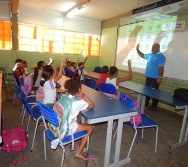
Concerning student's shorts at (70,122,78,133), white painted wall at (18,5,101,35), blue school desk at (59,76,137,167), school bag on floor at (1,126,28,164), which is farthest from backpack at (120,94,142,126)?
white painted wall at (18,5,101,35)

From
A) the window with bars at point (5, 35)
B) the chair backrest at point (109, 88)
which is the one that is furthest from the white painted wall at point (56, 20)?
the chair backrest at point (109, 88)

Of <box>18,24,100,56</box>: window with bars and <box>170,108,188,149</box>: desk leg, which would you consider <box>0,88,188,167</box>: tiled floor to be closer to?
<box>170,108,188,149</box>: desk leg

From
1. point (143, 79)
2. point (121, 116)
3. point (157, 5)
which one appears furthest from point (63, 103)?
point (143, 79)

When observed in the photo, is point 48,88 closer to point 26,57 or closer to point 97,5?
point 97,5

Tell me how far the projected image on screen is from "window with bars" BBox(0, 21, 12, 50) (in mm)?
3930

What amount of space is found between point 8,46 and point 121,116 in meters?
5.41

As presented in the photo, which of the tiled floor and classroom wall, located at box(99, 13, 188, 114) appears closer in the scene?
the tiled floor

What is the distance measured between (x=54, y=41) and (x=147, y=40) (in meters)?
3.52

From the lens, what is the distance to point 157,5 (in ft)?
10.6

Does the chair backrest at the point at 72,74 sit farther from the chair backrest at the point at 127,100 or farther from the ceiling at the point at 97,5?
the chair backrest at the point at 127,100

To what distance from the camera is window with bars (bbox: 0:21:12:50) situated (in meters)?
5.47

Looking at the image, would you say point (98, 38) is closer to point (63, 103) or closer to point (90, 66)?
point (90, 66)

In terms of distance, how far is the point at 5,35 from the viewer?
554 cm

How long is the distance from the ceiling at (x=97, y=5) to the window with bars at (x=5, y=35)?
0.93 metres
